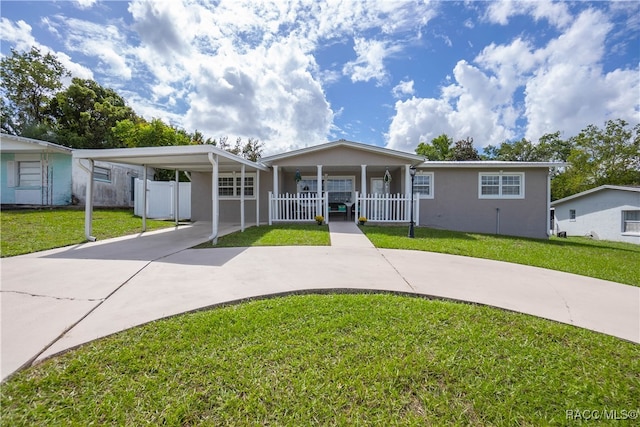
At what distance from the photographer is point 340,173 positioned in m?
13.1

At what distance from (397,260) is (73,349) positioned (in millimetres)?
4642

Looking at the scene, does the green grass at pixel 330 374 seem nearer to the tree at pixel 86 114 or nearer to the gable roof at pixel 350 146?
the gable roof at pixel 350 146

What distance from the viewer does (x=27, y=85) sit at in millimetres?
20359

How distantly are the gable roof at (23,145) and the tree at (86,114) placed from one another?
8530mm

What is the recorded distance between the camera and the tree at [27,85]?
19.9 m

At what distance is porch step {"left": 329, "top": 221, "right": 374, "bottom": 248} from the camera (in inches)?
261

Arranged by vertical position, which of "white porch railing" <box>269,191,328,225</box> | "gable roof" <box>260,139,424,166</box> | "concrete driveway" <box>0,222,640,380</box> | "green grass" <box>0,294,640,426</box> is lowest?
"green grass" <box>0,294,640,426</box>

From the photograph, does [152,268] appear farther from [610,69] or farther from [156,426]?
[610,69]

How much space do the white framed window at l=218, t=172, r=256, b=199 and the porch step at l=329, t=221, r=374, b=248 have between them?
15.7ft

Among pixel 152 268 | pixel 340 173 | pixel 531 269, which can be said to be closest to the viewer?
pixel 152 268

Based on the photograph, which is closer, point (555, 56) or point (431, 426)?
point (431, 426)

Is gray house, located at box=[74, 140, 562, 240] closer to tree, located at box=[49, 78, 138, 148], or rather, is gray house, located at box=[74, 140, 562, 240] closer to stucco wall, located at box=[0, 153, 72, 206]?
stucco wall, located at box=[0, 153, 72, 206]

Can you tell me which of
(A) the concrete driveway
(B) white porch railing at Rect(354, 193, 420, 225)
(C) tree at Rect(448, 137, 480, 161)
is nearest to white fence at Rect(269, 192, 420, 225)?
(B) white porch railing at Rect(354, 193, 420, 225)

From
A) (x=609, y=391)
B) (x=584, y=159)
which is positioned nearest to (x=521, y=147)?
(x=584, y=159)
